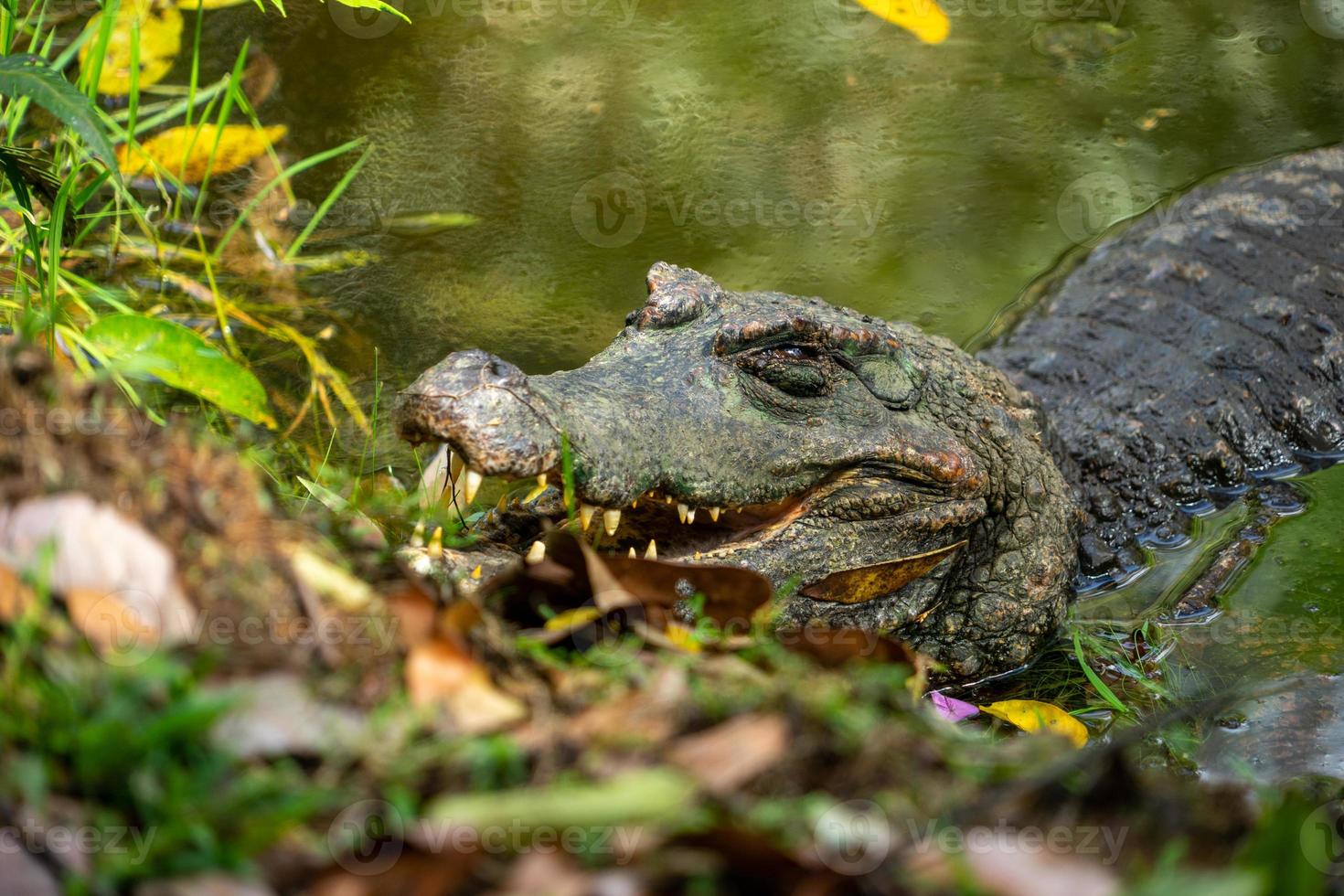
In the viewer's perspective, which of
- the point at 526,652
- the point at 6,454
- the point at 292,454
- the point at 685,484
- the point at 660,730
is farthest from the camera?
the point at 292,454

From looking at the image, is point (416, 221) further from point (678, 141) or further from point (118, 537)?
point (118, 537)

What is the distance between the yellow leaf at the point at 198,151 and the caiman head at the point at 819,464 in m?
2.79

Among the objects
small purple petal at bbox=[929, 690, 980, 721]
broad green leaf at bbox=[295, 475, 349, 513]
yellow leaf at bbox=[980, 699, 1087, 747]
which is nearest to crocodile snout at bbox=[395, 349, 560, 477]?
broad green leaf at bbox=[295, 475, 349, 513]

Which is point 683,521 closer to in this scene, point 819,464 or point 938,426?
point 819,464

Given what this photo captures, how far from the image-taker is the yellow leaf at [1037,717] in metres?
3.33

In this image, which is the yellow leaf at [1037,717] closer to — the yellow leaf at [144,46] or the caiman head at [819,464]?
the caiman head at [819,464]

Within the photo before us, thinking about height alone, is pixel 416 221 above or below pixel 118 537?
below

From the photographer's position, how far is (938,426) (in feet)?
12.3

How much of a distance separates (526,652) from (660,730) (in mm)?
325

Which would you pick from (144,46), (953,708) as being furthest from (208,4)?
(953,708)

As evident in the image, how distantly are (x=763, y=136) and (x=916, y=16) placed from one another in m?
1.69

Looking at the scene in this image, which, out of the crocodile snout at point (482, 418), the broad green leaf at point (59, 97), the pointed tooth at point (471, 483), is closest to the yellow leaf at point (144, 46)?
the broad green leaf at point (59, 97)

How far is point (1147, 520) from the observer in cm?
446

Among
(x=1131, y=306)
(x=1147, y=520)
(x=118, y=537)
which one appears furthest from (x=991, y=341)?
(x=118, y=537)
